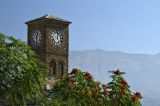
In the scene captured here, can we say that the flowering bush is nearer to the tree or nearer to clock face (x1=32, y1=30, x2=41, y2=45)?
the tree

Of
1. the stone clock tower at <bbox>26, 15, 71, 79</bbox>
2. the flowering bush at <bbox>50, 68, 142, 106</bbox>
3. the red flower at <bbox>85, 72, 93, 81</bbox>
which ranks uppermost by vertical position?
the stone clock tower at <bbox>26, 15, 71, 79</bbox>

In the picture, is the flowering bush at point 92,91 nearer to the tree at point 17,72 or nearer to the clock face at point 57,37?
the tree at point 17,72

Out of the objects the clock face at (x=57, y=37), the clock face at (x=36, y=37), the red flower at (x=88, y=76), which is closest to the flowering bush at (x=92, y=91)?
the red flower at (x=88, y=76)

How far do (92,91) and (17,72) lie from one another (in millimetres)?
13333

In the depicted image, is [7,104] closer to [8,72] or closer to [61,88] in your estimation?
[8,72]

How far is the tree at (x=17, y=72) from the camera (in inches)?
648

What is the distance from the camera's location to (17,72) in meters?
16.6

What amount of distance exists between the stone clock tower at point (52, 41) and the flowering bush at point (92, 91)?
2371cm

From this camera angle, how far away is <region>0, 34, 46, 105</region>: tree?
1645cm

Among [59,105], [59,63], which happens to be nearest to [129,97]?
[59,105]

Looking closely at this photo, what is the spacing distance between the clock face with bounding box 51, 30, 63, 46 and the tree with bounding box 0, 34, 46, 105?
3675 cm

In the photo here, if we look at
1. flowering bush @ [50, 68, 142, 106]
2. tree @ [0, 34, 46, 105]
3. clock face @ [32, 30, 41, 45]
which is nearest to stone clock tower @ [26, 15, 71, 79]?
clock face @ [32, 30, 41, 45]

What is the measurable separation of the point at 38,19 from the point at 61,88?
2801 cm

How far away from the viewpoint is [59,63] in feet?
181
